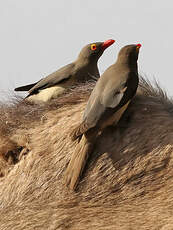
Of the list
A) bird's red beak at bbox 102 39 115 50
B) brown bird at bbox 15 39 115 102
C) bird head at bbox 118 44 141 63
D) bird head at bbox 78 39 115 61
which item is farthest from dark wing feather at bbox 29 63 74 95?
bird head at bbox 118 44 141 63

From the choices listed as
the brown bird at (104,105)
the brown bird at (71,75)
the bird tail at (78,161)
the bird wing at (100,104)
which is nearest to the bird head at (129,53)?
the brown bird at (104,105)

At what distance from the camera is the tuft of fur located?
202 inches

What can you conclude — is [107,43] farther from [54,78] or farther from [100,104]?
[100,104]

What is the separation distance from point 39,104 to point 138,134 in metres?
1.45

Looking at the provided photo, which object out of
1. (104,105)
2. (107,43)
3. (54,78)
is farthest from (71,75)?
(104,105)

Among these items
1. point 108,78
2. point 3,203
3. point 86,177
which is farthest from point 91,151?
point 3,203

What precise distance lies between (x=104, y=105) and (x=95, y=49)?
2.07 metres

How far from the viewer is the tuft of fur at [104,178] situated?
5125 millimetres

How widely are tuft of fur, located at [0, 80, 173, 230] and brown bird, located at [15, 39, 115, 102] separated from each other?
56 cm

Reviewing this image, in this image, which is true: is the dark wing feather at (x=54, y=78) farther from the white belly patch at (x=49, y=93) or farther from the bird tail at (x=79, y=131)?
the bird tail at (x=79, y=131)

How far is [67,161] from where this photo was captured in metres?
5.32

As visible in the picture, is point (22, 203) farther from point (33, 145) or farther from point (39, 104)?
point (39, 104)

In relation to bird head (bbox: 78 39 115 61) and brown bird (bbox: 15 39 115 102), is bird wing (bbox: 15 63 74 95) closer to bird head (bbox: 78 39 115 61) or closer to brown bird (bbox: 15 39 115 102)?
brown bird (bbox: 15 39 115 102)

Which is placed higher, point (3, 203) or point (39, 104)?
point (39, 104)
